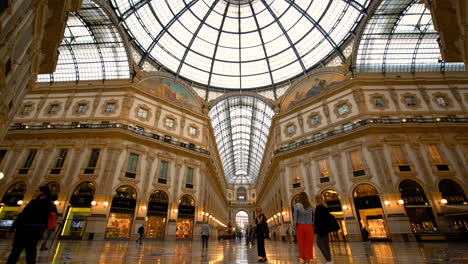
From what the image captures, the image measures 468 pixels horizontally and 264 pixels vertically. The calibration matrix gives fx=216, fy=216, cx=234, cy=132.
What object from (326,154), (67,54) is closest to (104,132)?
(67,54)

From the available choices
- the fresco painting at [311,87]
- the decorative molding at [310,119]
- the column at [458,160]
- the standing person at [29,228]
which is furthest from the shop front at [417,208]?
the standing person at [29,228]

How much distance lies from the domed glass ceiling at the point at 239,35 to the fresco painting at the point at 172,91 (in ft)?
7.98

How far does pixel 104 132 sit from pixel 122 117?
110 inches

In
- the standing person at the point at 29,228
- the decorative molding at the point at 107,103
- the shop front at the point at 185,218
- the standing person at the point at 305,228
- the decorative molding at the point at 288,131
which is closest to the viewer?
the standing person at the point at 29,228

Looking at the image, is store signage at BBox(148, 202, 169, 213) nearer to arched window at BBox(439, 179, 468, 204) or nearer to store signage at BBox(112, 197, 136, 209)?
store signage at BBox(112, 197, 136, 209)

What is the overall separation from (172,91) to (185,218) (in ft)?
56.9

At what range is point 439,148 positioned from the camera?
855 inches

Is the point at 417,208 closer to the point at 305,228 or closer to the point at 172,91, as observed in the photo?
the point at 305,228

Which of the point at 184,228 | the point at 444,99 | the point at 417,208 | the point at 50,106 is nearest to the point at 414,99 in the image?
the point at 444,99

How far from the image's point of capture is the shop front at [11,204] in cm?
2108

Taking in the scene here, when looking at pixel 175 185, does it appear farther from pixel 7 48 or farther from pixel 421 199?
pixel 421 199

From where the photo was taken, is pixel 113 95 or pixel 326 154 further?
pixel 113 95

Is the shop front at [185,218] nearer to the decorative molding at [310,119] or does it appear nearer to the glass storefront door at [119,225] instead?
the glass storefront door at [119,225]

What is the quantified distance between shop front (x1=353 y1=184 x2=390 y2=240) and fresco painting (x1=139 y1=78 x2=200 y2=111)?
2377 cm
